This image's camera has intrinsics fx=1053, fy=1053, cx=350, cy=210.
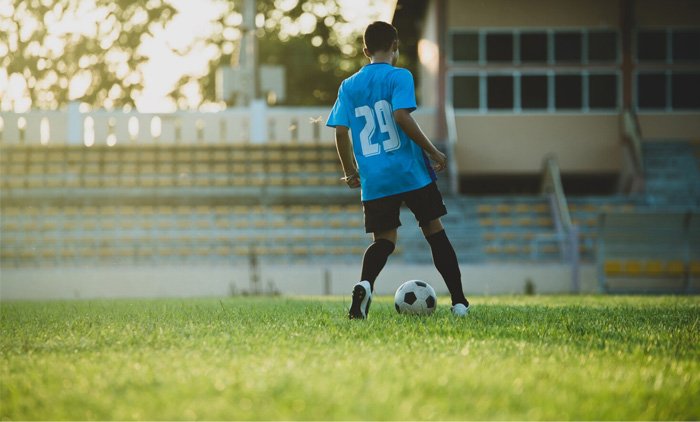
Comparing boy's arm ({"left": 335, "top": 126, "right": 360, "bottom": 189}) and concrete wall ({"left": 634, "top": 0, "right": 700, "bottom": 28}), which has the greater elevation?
concrete wall ({"left": 634, "top": 0, "right": 700, "bottom": 28})

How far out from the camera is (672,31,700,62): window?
2742cm

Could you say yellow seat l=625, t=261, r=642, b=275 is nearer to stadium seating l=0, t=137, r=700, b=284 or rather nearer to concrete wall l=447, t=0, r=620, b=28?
stadium seating l=0, t=137, r=700, b=284

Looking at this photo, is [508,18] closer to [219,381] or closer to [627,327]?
[627,327]

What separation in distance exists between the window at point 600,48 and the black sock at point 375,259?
2222cm

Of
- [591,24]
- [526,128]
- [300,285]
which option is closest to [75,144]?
[300,285]

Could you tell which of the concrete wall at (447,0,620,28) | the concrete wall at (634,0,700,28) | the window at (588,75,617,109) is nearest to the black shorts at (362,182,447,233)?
the concrete wall at (447,0,620,28)

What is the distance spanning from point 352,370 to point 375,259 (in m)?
2.60

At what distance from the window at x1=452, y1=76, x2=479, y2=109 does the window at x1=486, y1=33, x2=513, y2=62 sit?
72 cm

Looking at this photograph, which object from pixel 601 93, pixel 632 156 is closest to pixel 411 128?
pixel 632 156

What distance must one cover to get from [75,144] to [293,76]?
50.1ft

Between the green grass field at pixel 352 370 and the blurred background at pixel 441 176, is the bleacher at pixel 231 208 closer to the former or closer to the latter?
the blurred background at pixel 441 176

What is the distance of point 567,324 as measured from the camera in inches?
227

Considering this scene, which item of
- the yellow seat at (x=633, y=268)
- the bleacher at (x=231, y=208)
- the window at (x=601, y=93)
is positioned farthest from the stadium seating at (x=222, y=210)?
the yellow seat at (x=633, y=268)

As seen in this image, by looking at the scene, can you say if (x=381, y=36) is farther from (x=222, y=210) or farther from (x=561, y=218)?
(x=222, y=210)
